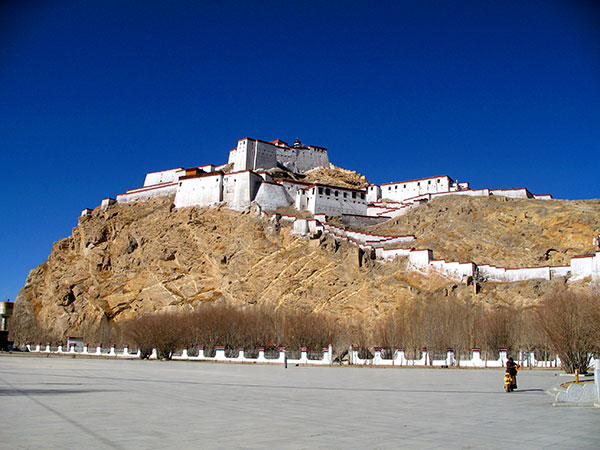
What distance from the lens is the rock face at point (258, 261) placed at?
52562 mm

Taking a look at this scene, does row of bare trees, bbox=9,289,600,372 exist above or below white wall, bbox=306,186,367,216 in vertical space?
below

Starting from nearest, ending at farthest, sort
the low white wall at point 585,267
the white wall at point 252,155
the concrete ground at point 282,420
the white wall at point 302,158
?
the concrete ground at point 282,420 < the low white wall at point 585,267 < the white wall at point 252,155 < the white wall at point 302,158

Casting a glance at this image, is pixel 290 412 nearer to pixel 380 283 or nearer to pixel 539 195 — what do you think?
pixel 380 283

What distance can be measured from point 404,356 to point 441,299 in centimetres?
800

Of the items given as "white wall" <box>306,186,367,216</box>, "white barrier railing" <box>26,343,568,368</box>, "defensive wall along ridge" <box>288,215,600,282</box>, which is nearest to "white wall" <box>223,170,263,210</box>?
"white wall" <box>306,186,367,216</box>

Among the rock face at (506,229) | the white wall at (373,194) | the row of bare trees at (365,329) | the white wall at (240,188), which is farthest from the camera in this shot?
the white wall at (373,194)

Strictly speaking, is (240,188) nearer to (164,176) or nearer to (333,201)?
(333,201)

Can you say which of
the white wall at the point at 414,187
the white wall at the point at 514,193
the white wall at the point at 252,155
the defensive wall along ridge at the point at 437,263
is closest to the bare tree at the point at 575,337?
the defensive wall along ridge at the point at 437,263

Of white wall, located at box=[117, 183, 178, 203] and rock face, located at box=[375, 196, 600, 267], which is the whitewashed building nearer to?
white wall, located at box=[117, 183, 178, 203]

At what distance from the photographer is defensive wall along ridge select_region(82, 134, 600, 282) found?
50.3 meters

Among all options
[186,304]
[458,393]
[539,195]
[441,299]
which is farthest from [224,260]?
[458,393]

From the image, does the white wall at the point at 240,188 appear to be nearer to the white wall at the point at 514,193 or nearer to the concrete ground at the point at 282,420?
the white wall at the point at 514,193

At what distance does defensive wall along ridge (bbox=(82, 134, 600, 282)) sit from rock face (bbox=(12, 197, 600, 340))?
64.3 inches

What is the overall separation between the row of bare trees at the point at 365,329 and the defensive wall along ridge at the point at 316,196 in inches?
226
